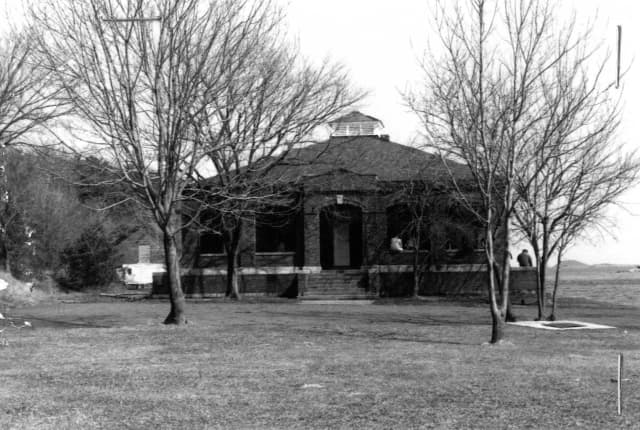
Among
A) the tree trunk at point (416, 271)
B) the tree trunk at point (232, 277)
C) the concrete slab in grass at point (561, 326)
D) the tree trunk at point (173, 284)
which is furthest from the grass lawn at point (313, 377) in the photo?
the tree trunk at point (416, 271)

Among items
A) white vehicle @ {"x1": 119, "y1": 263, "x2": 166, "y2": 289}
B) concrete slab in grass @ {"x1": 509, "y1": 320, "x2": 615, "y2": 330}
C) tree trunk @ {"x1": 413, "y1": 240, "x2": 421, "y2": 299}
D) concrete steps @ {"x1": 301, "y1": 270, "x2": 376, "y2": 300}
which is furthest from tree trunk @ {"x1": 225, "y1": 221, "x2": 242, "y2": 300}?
concrete slab in grass @ {"x1": 509, "y1": 320, "x2": 615, "y2": 330}

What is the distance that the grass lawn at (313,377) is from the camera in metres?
7.48

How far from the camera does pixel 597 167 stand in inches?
818

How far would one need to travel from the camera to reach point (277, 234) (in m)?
38.4

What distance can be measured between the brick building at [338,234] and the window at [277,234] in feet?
0.16

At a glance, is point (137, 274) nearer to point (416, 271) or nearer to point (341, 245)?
point (341, 245)

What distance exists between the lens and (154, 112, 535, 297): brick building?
36625 millimetres

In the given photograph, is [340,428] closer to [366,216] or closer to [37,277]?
[366,216]

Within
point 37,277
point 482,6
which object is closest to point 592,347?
point 482,6

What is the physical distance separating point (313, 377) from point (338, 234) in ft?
94.5

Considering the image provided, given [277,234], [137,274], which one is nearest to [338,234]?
[277,234]

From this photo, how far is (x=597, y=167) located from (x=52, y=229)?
1130 inches

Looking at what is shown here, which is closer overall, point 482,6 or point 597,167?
point 482,6

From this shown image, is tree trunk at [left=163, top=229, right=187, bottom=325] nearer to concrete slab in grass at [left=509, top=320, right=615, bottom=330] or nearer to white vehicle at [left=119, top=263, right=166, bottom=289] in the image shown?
concrete slab in grass at [left=509, top=320, right=615, bottom=330]
